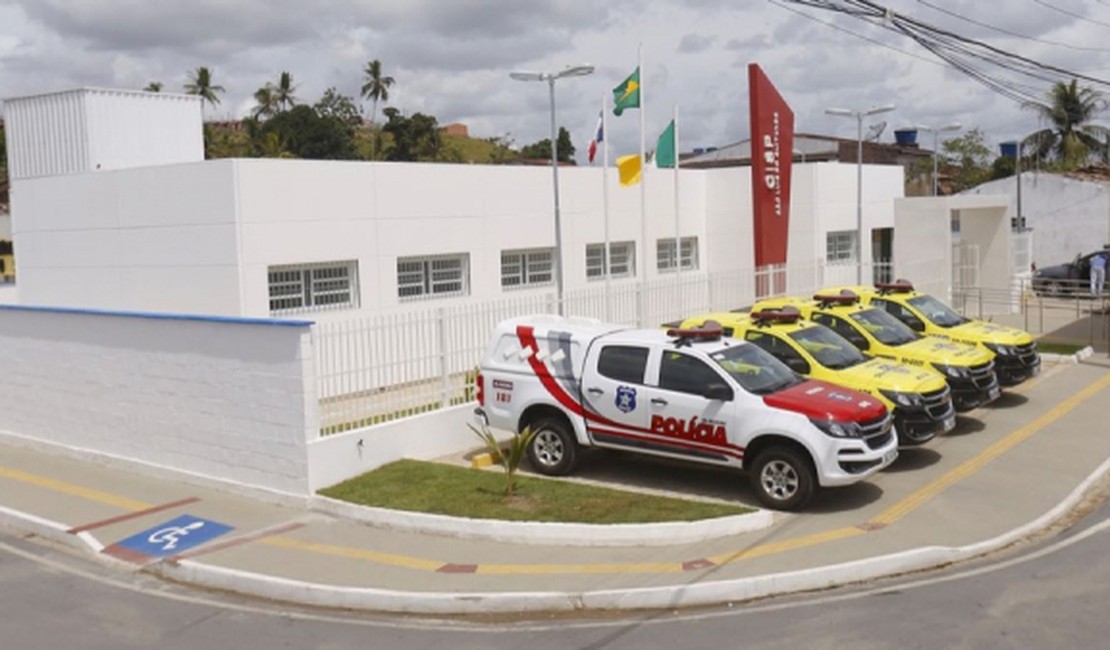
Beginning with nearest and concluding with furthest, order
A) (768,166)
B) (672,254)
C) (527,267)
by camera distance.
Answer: (527,267) < (768,166) < (672,254)

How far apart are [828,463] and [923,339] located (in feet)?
20.5

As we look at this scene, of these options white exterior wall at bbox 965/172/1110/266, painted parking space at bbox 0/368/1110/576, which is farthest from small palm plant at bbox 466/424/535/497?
white exterior wall at bbox 965/172/1110/266

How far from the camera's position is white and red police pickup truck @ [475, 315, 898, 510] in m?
11.6

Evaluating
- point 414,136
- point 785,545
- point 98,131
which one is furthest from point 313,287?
point 414,136

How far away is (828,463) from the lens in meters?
11.4

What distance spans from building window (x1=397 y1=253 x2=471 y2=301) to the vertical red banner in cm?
660

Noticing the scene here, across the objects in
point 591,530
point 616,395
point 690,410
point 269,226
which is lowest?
point 591,530

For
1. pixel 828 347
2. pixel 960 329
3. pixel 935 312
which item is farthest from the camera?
pixel 935 312

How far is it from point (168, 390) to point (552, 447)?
4.97m

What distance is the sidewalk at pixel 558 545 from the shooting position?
9609 mm

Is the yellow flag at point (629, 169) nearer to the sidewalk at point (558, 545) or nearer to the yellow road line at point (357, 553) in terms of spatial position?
the sidewalk at point (558, 545)

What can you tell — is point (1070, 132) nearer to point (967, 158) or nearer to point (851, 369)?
point (967, 158)

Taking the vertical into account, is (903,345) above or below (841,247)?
below

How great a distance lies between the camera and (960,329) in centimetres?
1788
